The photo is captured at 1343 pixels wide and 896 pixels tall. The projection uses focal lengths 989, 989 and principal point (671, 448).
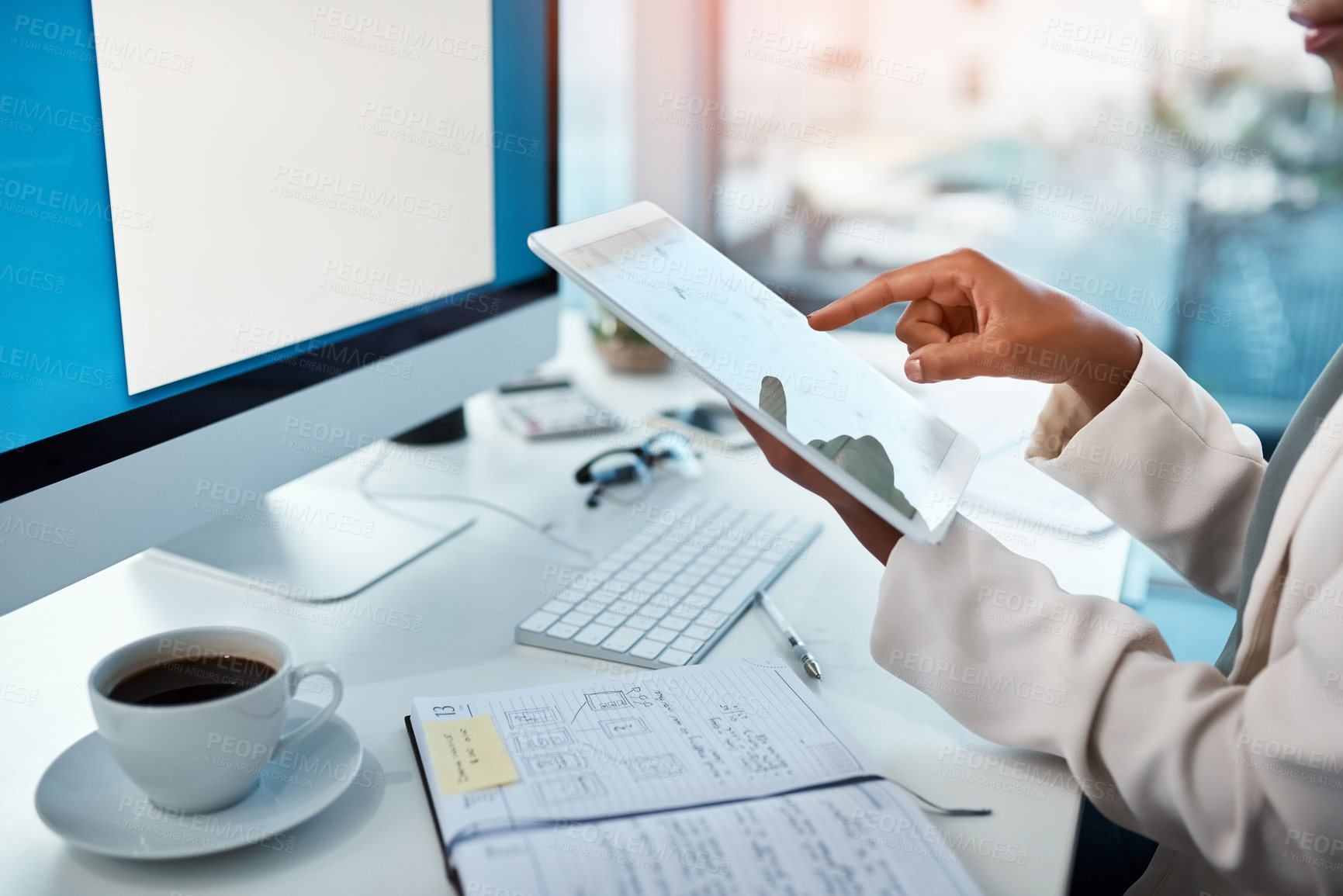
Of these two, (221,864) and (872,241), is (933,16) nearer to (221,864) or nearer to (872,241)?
(872,241)

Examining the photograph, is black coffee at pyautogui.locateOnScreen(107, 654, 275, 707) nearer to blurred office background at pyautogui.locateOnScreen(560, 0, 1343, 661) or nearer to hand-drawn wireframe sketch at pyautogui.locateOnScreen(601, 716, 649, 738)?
hand-drawn wireframe sketch at pyautogui.locateOnScreen(601, 716, 649, 738)

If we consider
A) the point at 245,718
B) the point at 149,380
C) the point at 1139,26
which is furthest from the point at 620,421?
the point at 1139,26

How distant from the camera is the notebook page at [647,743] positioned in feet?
1.58

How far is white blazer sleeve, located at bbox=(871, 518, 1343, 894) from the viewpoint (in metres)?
0.47

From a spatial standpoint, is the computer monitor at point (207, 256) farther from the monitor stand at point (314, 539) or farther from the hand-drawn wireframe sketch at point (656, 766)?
the hand-drawn wireframe sketch at point (656, 766)

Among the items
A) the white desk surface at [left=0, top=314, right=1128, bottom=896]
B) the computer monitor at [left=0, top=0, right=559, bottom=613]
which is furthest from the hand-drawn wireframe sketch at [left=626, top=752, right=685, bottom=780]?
the computer monitor at [left=0, top=0, right=559, bottom=613]

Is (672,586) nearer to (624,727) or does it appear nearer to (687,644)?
(687,644)

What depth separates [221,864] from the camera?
474 millimetres

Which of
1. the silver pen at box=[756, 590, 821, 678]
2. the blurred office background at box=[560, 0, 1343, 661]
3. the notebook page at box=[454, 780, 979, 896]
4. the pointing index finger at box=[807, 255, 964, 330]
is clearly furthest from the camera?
the blurred office background at box=[560, 0, 1343, 661]

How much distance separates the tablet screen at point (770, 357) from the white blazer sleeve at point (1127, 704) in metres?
0.05

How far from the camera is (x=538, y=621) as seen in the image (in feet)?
2.27

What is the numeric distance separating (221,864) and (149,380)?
29cm

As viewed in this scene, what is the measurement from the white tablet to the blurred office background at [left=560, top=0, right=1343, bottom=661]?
1668 millimetres

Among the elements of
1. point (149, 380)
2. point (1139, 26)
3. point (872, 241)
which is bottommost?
point (872, 241)
